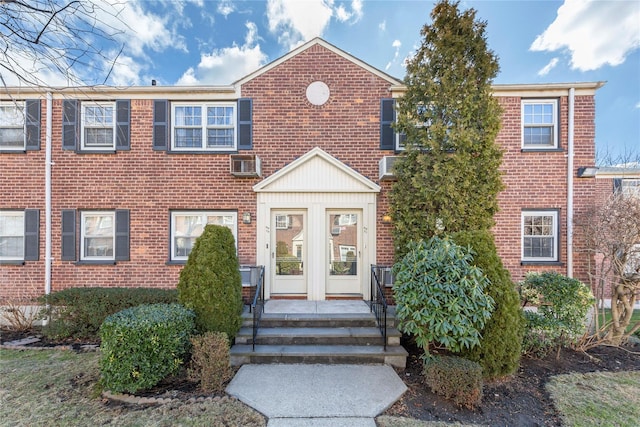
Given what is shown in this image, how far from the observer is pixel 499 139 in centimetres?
653

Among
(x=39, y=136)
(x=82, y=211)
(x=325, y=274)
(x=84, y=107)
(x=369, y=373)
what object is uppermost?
(x=84, y=107)

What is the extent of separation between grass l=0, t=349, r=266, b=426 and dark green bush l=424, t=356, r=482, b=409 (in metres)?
2.26

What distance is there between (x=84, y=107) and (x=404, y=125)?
7446 mm

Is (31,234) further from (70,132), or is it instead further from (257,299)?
(257,299)

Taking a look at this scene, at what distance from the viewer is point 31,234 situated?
639 centimetres

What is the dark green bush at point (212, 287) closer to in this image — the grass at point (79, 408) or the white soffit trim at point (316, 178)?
the grass at point (79, 408)

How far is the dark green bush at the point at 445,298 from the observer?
371 cm

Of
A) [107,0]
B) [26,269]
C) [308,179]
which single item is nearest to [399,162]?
[308,179]

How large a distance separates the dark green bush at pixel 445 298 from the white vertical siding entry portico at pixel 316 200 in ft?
8.00

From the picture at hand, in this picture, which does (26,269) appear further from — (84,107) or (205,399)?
(205,399)

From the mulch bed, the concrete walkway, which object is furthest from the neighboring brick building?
the concrete walkway

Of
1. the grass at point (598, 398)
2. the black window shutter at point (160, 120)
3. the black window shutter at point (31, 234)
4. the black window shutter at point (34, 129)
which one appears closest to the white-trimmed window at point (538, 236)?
the grass at point (598, 398)

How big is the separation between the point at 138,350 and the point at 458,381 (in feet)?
13.7

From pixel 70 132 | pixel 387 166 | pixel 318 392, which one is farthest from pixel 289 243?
pixel 70 132
